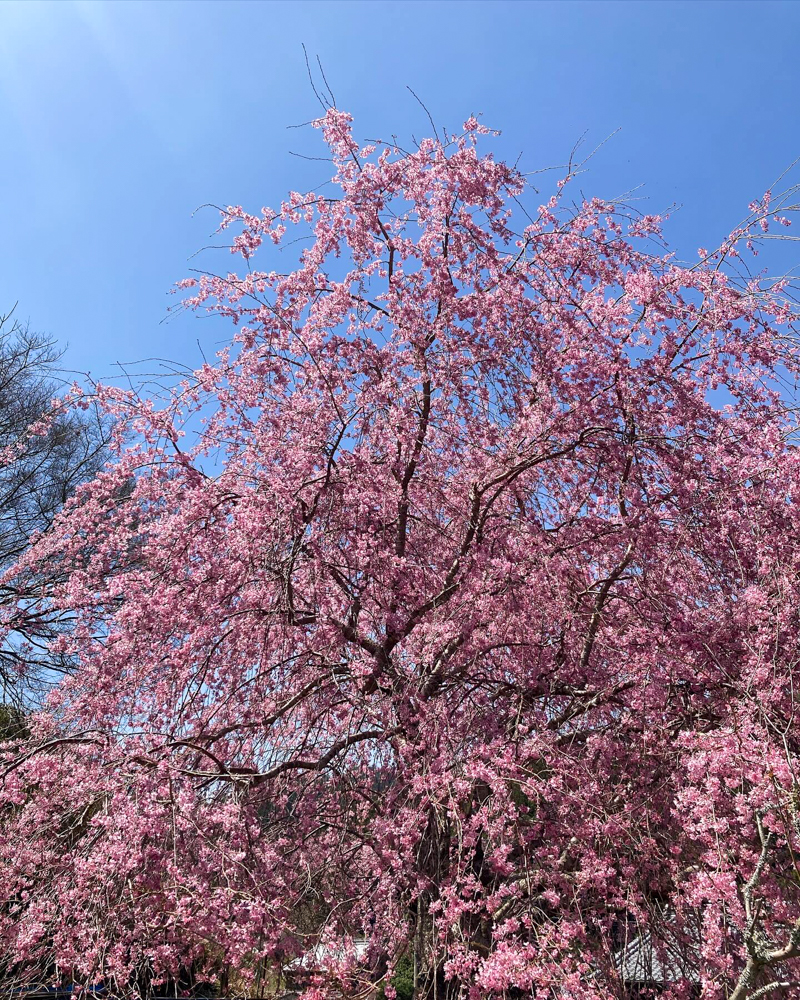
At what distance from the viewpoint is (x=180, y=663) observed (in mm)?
5109

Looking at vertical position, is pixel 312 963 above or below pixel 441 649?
below

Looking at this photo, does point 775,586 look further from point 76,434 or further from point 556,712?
point 76,434

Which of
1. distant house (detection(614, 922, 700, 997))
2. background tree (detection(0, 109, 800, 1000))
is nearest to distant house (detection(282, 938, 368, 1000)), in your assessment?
background tree (detection(0, 109, 800, 1000))

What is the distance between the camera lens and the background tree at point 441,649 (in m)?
3.83

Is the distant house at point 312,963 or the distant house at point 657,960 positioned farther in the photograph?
the distant house at point 657,960

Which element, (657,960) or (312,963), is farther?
(657,960)

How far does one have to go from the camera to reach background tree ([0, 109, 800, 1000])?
12.6 feet

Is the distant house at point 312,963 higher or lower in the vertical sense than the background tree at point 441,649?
lower

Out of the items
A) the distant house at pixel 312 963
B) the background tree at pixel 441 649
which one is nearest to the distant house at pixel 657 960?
the background tree at pixel 441 649

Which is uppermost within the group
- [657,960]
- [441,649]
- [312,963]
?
[441,649]

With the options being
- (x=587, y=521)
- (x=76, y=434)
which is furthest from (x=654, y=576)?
(x=76, y=434)

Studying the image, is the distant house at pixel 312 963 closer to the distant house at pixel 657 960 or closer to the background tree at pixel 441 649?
the background tree at pixel 441 649

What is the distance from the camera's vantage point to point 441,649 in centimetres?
505

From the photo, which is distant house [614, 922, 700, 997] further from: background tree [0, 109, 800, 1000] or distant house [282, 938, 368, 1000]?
distant house [282, 938, 368, 1000]
